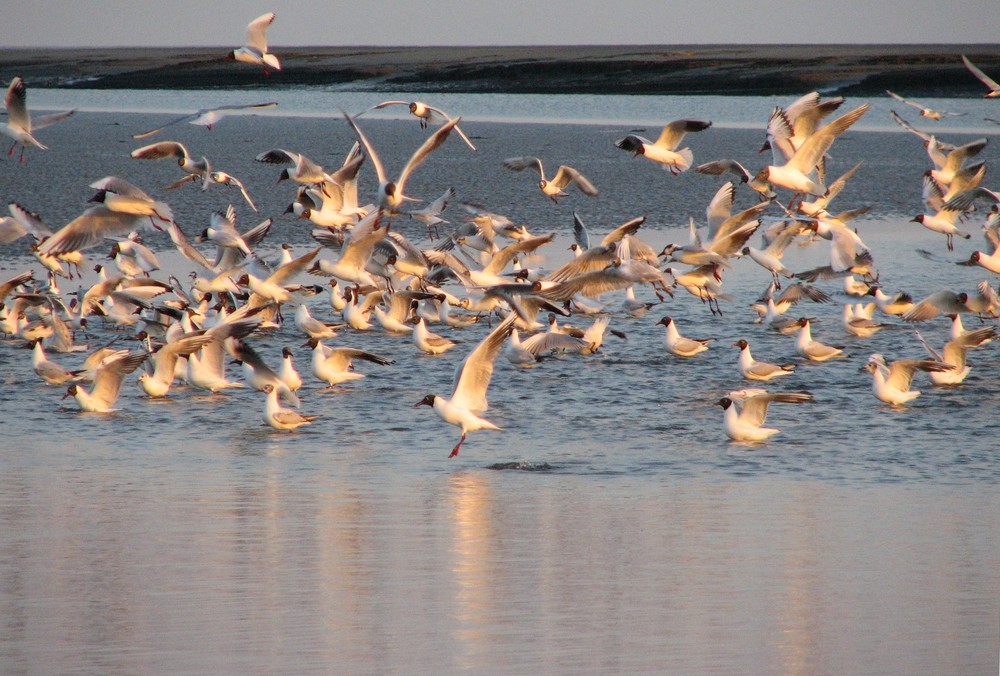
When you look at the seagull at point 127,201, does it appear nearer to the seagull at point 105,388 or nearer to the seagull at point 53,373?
the seagull at point 53,373

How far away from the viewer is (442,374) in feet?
39.7

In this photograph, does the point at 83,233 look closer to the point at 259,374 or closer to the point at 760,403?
the point at 259,374

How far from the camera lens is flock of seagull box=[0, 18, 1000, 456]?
10742 millimetres

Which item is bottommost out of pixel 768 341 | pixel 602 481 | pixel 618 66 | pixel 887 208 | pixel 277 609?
pixel 277 609

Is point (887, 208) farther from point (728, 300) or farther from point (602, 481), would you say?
point (602, 481)

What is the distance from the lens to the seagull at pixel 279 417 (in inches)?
392

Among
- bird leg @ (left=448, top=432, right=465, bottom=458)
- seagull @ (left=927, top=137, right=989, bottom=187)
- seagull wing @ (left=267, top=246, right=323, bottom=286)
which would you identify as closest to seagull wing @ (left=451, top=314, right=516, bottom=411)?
bird leg @ (left=448, top=432, right=465, bottom=458)

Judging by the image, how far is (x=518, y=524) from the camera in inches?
297

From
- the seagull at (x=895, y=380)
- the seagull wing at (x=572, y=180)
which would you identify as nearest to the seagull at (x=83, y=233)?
the seagull wing at (x=572, y=180)

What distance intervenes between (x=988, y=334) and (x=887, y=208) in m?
13.3

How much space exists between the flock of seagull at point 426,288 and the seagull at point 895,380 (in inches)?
0.7

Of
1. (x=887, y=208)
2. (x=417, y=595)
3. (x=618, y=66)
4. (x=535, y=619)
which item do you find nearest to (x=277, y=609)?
(x=417, y=595)

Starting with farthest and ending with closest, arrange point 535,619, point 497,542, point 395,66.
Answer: point 395,66
point 497,542
point 535,619

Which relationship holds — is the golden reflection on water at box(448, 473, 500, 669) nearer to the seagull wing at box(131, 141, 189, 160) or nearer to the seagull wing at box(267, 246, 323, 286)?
the seagull wing at box(267, 246, 323, 286)
